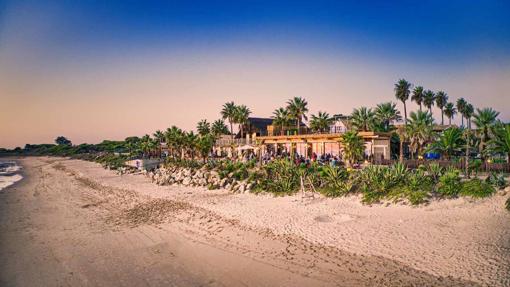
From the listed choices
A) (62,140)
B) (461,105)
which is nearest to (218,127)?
(461,105)

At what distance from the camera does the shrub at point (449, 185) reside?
40.4 feet

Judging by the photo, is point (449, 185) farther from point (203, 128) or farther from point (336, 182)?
point (203, 128)

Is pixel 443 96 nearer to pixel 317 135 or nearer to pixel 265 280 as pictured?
pixel 317 135

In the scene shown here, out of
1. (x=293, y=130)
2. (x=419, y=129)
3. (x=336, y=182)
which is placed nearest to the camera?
(x=336, y=182)

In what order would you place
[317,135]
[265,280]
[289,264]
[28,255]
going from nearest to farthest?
[265,280] < [289,264] < [28,255] < [317,135]

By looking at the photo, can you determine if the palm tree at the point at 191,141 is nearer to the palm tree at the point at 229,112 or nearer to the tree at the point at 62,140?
the palm tree at the point at 229,112

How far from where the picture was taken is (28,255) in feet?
33.1

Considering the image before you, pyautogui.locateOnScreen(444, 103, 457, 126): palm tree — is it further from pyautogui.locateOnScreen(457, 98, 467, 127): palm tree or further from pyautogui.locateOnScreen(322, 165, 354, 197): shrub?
pyautogui.locateOnScreen(322, 165, 354, 197): shrub

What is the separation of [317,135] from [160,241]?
25.1 m

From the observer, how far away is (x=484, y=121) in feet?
89.5

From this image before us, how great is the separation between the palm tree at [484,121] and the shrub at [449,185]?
18203 mm

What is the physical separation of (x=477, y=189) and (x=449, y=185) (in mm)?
954

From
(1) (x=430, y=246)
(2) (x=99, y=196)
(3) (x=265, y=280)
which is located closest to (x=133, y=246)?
(3) (x=265, y=280)

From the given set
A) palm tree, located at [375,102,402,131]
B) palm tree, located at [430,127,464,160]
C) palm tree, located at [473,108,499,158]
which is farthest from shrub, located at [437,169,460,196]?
palm tree, located at [375,102,402,131]
